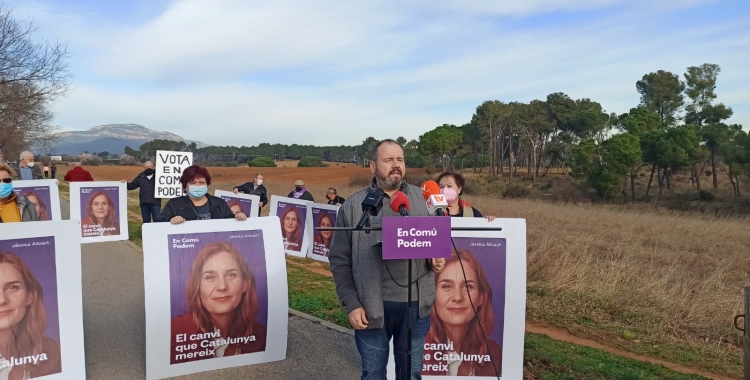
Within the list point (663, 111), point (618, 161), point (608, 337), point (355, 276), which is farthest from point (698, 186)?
point (355, 276)

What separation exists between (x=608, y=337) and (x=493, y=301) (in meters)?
3.28

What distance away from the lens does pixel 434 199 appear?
315 cm

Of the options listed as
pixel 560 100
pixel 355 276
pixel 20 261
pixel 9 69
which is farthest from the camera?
pixel 560 100

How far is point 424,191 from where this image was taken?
3.38 m

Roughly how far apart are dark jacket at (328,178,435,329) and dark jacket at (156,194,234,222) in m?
2.83

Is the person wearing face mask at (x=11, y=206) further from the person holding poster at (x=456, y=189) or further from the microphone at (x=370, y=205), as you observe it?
the microphone at (x=370, y=205)

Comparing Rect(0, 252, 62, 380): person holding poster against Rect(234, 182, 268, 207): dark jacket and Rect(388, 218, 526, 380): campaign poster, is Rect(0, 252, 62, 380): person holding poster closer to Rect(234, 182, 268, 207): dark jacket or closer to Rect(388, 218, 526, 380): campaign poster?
Rect(388, 218, 526, 380): campaign poster

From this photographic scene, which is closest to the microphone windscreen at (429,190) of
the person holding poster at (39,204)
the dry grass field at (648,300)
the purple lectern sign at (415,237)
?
the purple lectern sign at (415,237)

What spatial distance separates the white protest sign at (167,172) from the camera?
1104 cm

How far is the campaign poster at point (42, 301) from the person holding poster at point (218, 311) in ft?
2.76

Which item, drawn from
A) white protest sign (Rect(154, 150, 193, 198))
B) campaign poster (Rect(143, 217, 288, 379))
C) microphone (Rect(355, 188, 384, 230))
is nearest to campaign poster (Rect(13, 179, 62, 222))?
white protest sign (Rect(154, 150, 193, 198))

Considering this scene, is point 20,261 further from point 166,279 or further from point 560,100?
point 560,100

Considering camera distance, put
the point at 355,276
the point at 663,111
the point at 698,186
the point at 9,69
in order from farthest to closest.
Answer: the point at 663,111 < the point at 698,186 < the point at 9,69 < the point at 355,276

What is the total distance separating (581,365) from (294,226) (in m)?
7.54
